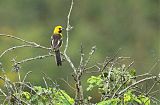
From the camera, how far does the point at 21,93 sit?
485cm

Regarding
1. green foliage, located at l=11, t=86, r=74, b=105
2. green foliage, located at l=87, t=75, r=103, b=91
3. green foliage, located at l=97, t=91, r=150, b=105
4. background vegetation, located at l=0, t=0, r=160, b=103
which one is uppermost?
background vegetation, located at l=0, t=0, r=160, b=103

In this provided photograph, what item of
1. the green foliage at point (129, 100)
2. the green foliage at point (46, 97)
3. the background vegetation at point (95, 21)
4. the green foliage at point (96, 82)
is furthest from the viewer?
the background vegetation at point (95, 21)

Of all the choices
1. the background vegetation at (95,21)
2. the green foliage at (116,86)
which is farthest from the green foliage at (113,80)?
the background vegetation at (95,21)

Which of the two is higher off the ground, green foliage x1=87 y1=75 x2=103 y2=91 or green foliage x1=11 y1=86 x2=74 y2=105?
green foliage x1=87 y1=75 x2=103 y2=91

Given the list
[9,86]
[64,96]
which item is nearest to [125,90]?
[64,96]

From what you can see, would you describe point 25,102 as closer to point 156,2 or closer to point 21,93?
point 21,93

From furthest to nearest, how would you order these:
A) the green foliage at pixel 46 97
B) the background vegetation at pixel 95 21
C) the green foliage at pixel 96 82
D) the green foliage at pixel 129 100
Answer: the background vegetation at pixel 95 21
the green foliage at pixel 96 82
the green foliage at pixel 46 97
the green foliage at pixel 129 100

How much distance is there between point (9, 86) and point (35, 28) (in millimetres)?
25804

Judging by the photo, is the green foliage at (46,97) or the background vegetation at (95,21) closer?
the green foliage at (46,97)

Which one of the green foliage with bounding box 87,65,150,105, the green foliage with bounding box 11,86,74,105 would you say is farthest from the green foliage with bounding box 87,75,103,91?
the green foliage with bounding box 11,86,74,105

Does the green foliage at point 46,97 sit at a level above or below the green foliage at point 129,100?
above

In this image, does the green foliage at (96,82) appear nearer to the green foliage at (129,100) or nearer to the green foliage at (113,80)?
the green foliage at (113,80)

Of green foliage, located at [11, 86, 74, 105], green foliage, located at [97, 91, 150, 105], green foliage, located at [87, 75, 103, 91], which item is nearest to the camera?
green foliage, located at [97, 91, 150, 105]

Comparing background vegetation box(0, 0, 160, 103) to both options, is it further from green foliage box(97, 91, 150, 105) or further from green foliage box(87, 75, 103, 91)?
green foliage box(97, 91, 150, 105)
